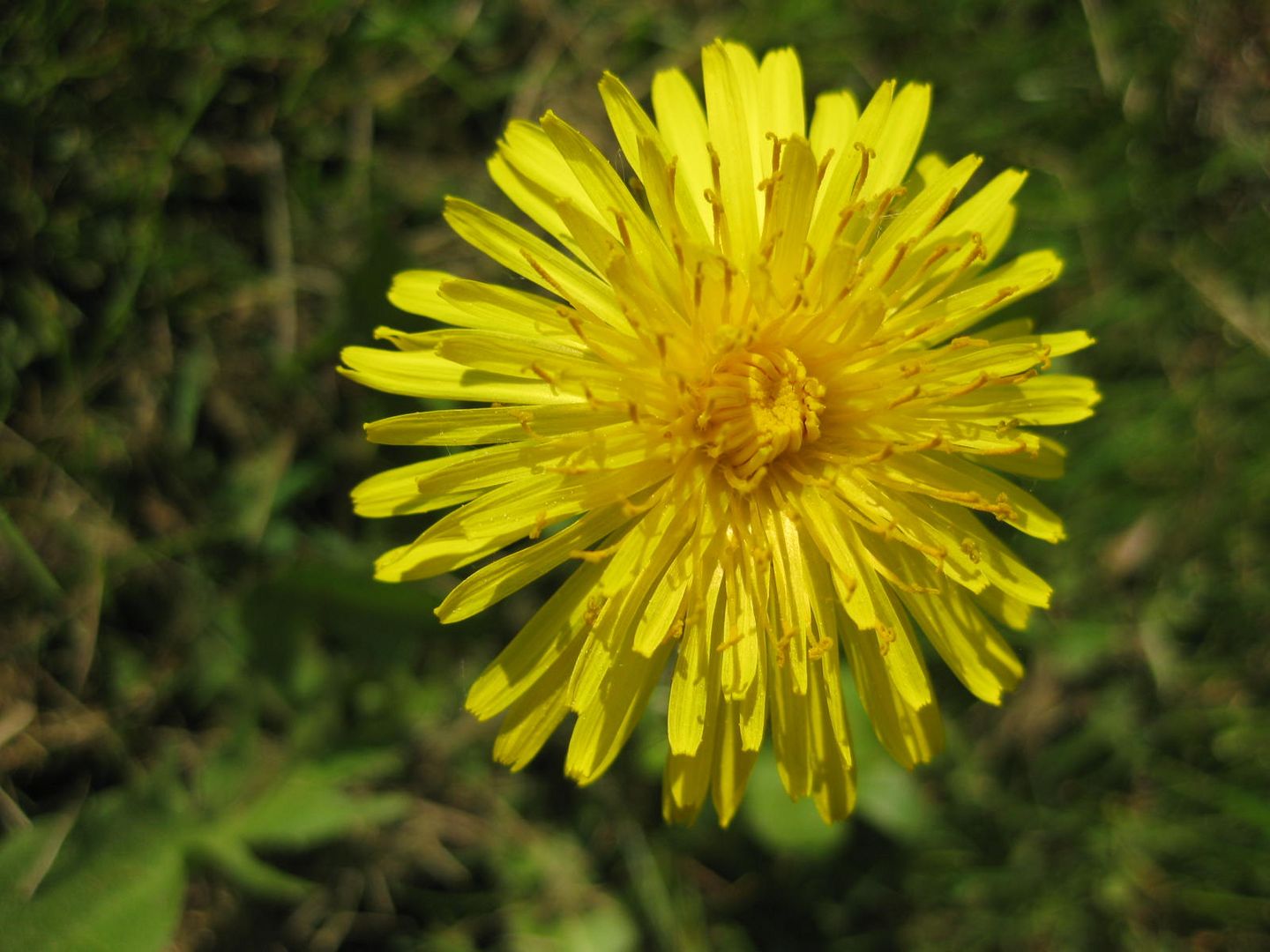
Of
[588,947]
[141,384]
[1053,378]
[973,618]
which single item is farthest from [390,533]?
[1053,378]

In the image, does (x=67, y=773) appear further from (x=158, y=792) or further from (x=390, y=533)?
(x=390, y=533)

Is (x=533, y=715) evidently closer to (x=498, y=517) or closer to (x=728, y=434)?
(x=498, y=517)

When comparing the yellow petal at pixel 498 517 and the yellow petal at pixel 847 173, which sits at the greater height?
the yellow petal at pixel 847 173

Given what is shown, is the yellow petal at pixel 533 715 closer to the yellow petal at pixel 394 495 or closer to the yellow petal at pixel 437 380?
the yellow petal at pixel 394 495

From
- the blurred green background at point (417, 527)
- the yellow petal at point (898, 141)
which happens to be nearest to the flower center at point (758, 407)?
the yellow petal at point (898, 141)

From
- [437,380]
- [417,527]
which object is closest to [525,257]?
[437,380]

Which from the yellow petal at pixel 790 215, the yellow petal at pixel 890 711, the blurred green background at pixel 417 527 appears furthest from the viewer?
the blurred green background at pixel 417 527

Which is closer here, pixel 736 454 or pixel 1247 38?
pixel 736 454

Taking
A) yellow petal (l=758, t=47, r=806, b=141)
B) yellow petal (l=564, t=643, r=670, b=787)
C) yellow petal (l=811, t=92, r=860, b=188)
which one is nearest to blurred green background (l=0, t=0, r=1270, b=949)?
yellow petal (l=564, t=643, r=670, b=787)
